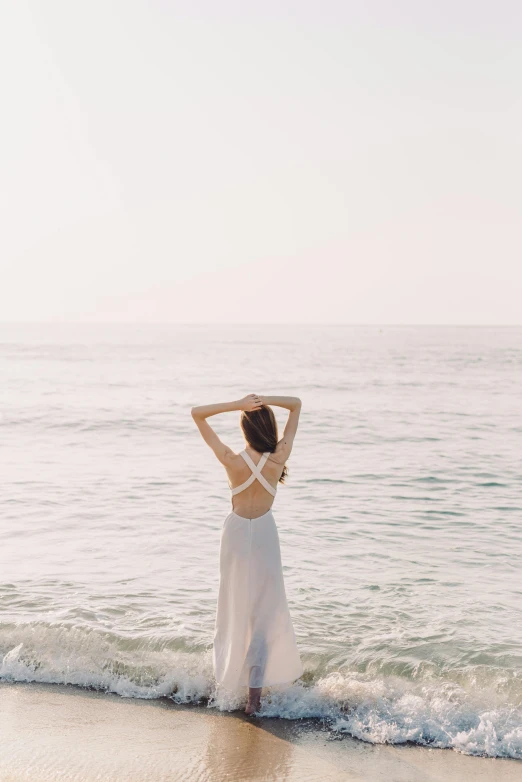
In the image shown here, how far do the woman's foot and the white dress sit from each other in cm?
5

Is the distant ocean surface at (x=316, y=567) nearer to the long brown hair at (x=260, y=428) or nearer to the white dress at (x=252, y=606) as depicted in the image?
the white dress at (x=252, y=606)

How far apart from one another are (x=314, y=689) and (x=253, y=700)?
1.84ft

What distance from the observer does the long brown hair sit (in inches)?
207

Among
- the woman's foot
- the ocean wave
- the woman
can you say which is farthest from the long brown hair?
the ocean wave

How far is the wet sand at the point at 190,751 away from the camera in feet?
15.6

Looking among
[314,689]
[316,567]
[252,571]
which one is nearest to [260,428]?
[252,571]

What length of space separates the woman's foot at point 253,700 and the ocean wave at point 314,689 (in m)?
0.12

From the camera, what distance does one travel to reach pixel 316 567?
29.8 feet

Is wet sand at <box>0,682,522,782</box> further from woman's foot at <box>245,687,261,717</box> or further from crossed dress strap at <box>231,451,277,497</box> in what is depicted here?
crossed dress strap at <box>231,451,277,497</box>

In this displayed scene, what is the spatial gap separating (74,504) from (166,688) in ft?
20.7

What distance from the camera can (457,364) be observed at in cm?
4953

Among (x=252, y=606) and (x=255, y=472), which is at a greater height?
(x=255, y=472)

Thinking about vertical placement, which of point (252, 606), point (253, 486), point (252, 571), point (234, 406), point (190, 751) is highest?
point (234, 406)

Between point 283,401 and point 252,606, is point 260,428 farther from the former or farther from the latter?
point 252,606
